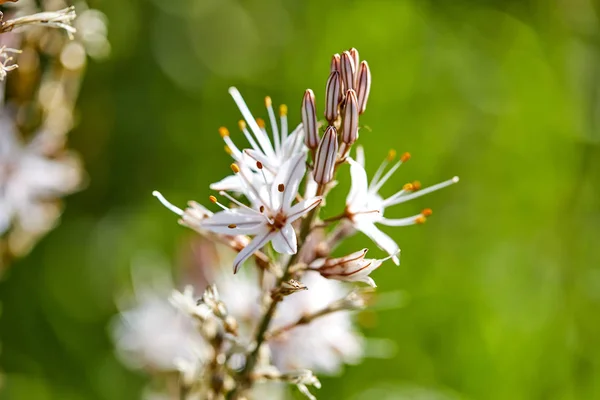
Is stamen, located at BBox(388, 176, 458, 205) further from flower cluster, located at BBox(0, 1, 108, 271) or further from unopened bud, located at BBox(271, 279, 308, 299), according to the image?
flower cluster, located at BBox(0, 1, 108, 271)

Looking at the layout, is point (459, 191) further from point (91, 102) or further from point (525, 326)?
point (91, 102)

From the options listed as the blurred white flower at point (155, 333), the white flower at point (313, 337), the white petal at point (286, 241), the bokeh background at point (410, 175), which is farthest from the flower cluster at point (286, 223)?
the bokeh background at point (410, 175)

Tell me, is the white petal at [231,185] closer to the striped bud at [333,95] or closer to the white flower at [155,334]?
the striped bud at [333,95]

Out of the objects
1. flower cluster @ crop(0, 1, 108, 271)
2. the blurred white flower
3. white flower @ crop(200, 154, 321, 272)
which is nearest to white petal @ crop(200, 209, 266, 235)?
white flower @ crop(200, 154, 321, 272)

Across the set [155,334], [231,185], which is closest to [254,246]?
[231,185]

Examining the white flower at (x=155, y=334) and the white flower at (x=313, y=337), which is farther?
the white flower at (x=155, y=334)

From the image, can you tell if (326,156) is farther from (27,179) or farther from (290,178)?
(27,179)

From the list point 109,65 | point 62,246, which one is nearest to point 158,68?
point 109,65
